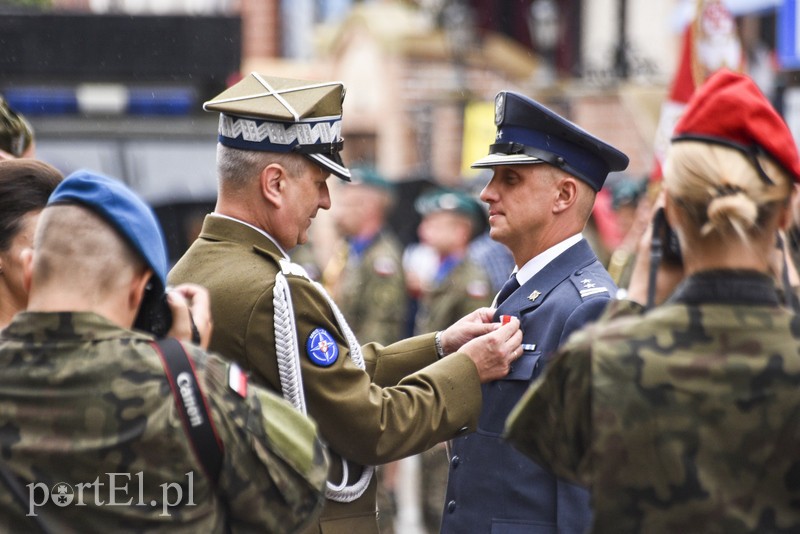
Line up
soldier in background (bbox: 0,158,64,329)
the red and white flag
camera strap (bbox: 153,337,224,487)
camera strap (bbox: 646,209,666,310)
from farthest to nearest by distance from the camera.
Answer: the red and white flag < soldier in background (bbox: 0,158,64,329) < camera strap (bbox: 646,209,666,310) < camera strap (bbox: 153,337,224,487)

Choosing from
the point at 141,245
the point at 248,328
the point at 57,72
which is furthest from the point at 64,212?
the point at 57,72

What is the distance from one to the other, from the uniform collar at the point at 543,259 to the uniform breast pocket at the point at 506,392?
32 cm

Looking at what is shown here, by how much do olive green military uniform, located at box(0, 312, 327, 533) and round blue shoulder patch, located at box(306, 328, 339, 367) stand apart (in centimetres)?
66

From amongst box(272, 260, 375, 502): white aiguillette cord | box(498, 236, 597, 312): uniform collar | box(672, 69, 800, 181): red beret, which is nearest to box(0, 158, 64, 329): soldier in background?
box(272, 260, 375, 502): white aiguillette cord

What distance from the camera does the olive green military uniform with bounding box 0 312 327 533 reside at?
105 inches

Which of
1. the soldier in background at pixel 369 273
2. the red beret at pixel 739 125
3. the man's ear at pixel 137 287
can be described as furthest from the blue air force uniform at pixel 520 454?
the soldier in background at pixel 369 273

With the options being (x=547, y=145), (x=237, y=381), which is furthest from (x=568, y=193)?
(x=237, y=381)

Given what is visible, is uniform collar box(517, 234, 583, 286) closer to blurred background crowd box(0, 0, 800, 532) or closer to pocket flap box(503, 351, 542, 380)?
pocket flap box(503, 351, 542, 380)

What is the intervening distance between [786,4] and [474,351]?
17.8ft

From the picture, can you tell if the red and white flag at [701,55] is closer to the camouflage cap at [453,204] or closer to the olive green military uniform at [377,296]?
the camouflage cap at [453,204]

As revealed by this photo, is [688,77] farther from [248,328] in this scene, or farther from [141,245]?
[141,245]

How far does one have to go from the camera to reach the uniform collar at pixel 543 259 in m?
3.93

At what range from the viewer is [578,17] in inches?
736

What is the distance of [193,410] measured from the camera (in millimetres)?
2703
